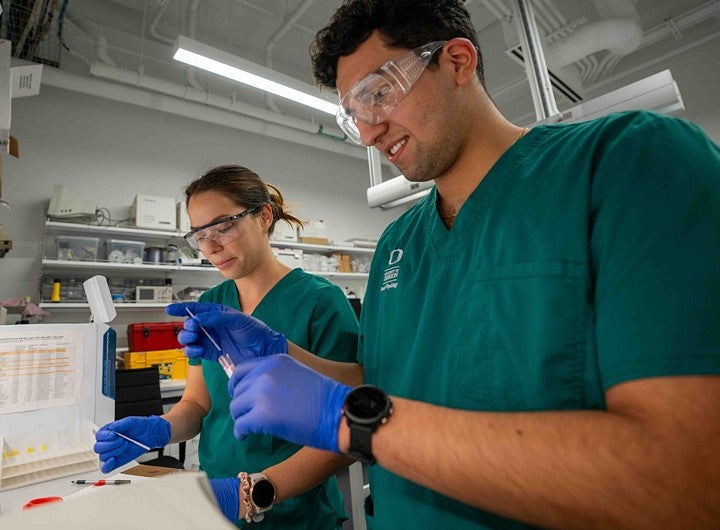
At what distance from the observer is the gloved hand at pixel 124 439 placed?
1160mm

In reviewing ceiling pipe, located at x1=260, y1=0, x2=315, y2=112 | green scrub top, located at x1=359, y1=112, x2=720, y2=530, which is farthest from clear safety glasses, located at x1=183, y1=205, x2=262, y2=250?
ceiling pipe, located at x1=260, y1=0, x2=315, y2=112

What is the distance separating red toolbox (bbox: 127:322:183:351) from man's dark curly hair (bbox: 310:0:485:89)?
3038 mm

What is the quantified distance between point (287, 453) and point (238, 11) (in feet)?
13.8

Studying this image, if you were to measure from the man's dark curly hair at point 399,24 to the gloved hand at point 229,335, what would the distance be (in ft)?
2.20

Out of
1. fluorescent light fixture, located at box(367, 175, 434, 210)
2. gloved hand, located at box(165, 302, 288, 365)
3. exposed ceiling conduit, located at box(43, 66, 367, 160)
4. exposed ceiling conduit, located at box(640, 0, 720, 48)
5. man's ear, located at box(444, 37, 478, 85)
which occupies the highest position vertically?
exposed ceiling conduit, located at box(640, 0, 720, 48)

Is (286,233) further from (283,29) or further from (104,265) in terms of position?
(283,29)

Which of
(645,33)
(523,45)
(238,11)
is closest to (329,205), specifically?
(238,11)

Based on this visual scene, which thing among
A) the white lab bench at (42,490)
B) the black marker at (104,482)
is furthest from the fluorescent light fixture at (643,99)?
the white lab bench at (42,490)

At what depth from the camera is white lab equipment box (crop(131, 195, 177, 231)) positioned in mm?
3869

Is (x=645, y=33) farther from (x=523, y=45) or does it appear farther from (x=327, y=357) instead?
(x=327, y=357)

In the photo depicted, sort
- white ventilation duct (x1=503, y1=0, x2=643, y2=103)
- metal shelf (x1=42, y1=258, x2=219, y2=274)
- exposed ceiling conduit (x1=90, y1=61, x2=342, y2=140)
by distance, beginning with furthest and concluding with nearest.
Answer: exposed ceiling conduit (x1=90, y1=61, x2=342, y2=140), metal shelf (x1=42, y1=258, x2=219, y2=274), white ventilation duct (x1=503, y1=0, x2=643, y2=103)

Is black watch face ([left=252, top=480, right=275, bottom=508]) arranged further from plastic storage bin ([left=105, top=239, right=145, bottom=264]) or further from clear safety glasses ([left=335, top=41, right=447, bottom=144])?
plastic storage bin ([left=105, top=239, right=145, bottom=264])

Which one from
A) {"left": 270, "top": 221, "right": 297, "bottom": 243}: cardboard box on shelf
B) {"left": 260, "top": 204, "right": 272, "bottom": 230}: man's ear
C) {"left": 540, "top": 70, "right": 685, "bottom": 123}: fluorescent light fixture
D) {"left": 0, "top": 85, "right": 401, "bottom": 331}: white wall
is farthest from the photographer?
{"left": 270, "top": 221, "right": 297, "bottom": 243}: cardboard box on shelf

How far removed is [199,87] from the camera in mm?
4539
